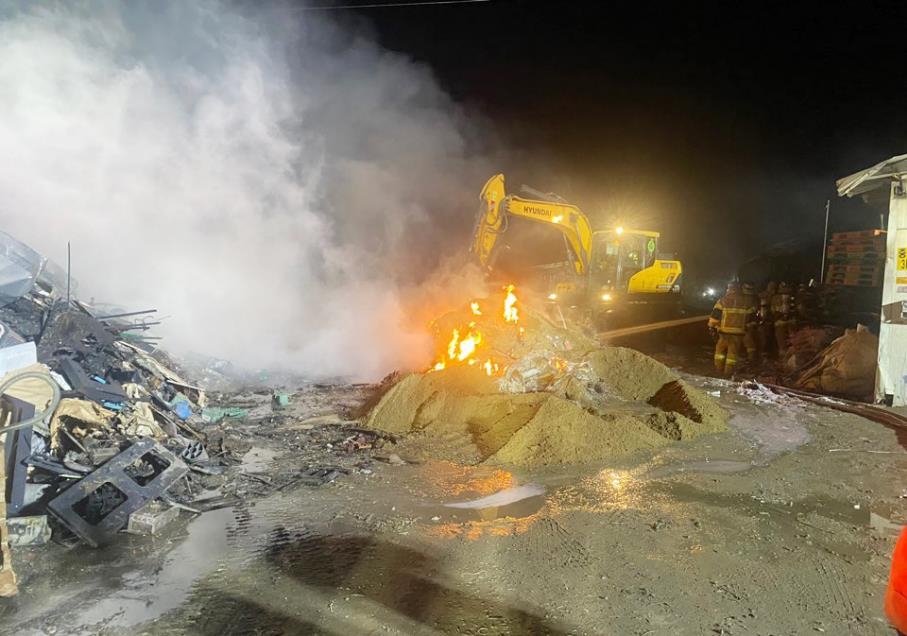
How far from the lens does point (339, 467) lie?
5.94 metres

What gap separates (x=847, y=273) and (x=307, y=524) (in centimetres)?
1598

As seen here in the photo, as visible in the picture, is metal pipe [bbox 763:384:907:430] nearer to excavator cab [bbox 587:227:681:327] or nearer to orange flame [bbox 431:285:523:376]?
orange flame [bbox 431:285:523:376]

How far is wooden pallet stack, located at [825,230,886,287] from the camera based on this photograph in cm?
1334

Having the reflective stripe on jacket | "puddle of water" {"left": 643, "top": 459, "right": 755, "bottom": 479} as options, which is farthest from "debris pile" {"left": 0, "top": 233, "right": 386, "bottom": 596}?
the reflective stripe on jacket

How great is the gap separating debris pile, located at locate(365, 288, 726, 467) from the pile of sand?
A: 0.05 feet

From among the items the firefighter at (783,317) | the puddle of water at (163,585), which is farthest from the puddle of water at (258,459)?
the firefighter at (783,317)

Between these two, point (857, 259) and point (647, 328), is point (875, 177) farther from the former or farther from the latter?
point (647, 328)

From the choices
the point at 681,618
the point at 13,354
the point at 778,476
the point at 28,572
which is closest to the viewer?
the point at 681,618

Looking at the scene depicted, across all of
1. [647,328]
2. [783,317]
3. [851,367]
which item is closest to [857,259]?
[783,317]

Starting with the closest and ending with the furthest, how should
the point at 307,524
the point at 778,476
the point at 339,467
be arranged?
the point at 307,524
the point at 778,476
the point at 339,467

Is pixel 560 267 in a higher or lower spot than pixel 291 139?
lower

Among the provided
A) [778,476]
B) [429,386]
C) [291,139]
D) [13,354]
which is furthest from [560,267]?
[13,354]

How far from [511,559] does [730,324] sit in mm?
10456

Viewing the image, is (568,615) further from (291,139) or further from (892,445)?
(291,139)
